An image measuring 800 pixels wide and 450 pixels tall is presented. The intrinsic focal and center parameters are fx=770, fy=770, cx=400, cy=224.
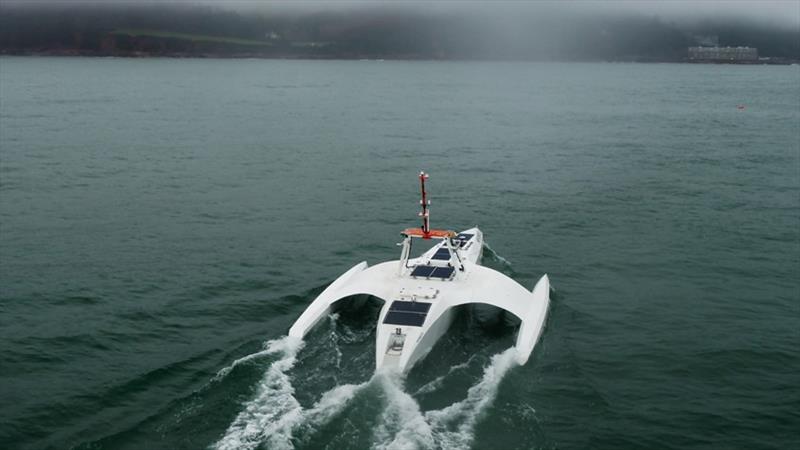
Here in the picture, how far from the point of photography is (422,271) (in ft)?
117

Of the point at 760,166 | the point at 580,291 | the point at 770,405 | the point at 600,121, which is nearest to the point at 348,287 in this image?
the point at 580,291

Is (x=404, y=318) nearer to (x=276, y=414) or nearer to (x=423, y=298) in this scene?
(x=423, y=298)

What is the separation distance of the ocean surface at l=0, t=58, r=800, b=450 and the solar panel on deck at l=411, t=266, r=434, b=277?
2744 millimetres

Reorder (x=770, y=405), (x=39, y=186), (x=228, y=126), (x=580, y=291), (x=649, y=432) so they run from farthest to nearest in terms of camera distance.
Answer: (x=228, y=126) < (x=39, y=186) < (x=580, y=291) < (x=770, y=405) < (x=649, y=432)

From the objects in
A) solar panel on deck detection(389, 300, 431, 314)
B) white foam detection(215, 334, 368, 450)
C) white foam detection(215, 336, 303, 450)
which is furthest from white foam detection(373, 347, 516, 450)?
solar panel on deck detection(389, 300, 431, 314)

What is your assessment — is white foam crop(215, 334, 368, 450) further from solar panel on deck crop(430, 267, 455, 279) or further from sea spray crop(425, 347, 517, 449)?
solar panel on deck crop(430, 267, 455, 279)

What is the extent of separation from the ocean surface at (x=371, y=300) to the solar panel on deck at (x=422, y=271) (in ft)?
A: 9.00

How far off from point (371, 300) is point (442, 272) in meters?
4.00

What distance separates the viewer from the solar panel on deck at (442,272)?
35.2 metres

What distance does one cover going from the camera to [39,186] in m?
59.8

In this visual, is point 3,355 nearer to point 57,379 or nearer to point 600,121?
point 57,379

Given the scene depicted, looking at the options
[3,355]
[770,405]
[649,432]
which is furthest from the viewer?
[3,355]

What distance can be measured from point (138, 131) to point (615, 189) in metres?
55.2

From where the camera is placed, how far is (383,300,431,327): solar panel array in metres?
30.2
